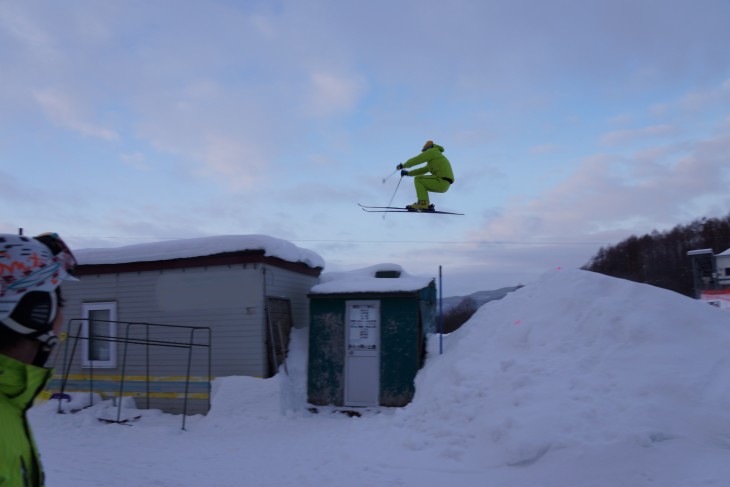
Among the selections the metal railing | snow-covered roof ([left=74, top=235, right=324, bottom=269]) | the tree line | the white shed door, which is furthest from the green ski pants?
the tree line

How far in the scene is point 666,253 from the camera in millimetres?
73750

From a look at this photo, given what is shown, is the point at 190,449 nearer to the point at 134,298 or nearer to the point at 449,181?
the point at 134,298

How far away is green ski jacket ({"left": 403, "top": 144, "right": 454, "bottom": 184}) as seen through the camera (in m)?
12.5

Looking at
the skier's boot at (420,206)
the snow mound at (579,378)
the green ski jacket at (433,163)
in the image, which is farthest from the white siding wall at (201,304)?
the green ski jacket at (433,163)

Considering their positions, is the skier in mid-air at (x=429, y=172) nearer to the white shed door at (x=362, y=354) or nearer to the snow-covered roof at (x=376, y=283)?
the snow-covered roof at (x=376, y=283)

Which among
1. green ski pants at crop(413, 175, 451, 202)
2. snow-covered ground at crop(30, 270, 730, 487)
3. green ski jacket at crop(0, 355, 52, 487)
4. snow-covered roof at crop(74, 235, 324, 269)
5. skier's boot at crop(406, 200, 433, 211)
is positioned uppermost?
green ski pants at crop(413, 175, 451, 202)

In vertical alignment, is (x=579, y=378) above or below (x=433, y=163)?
below

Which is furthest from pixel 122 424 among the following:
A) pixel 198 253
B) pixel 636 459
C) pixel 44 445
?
pixel 636 459

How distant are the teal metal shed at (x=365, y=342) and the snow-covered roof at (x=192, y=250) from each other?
136 cm

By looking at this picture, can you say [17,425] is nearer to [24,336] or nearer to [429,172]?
[24,336]

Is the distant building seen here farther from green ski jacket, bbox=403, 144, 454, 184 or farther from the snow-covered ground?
the snow-covered ground

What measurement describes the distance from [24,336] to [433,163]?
11337mm

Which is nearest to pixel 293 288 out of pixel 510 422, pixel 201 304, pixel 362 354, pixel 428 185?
pixel 201 304

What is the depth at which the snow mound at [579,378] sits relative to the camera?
23.6 feet
